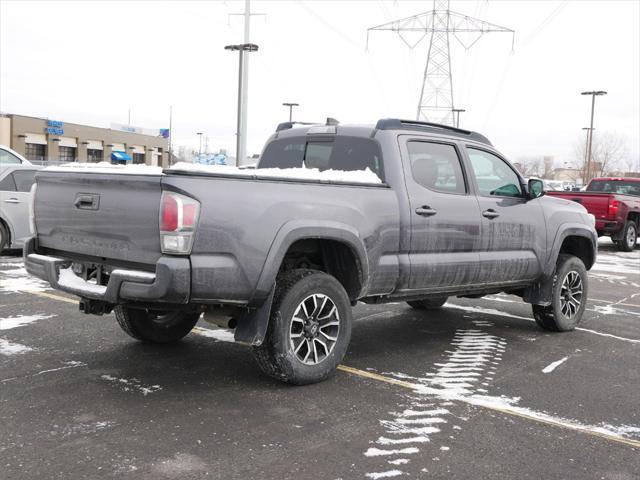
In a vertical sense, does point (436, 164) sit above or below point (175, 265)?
above

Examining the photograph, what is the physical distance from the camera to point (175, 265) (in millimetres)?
4129

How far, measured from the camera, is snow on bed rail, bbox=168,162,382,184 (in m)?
4.26

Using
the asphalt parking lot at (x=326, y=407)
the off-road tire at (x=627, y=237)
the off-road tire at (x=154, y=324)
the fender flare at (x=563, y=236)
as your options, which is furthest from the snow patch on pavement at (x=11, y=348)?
the off-road tire at (x=627, y=237)

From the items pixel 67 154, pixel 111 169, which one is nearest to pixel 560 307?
pixel 111 169

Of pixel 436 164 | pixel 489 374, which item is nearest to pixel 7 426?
pixel 489 374

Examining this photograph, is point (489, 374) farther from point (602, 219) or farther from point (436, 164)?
point (602, 219)

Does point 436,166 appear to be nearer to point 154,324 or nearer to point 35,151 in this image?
point 154,324

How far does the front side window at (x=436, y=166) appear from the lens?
18.8ft

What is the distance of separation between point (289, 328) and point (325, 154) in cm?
194

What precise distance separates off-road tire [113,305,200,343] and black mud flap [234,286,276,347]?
1.17 m

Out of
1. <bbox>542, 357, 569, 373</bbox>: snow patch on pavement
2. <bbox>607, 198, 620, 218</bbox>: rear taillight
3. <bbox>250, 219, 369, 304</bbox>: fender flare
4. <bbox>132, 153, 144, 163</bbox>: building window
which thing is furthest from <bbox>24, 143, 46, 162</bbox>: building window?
<bbox>542, 357, 569, 373</bbox>: snow patch on pavement

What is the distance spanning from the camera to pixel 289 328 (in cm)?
471

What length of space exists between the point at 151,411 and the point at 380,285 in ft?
6.54

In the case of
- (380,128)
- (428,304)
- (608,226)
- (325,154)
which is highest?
(380,128)
